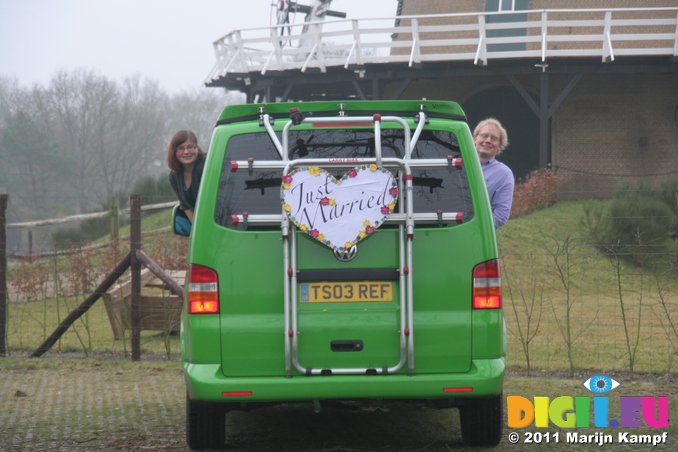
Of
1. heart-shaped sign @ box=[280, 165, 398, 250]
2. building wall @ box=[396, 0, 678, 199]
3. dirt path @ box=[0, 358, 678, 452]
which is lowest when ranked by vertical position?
dirt path @ box=[0, 358, 678, 452]

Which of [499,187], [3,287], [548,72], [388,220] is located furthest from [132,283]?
[548,72]

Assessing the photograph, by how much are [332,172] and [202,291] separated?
2.83 feet

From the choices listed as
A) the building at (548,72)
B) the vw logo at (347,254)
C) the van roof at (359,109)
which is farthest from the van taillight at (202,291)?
the building at (548,72)

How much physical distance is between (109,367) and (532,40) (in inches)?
706

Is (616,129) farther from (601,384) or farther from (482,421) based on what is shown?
(482,421)

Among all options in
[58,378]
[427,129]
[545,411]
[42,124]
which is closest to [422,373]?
[427,129]

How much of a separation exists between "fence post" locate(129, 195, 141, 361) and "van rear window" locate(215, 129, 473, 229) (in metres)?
4.40

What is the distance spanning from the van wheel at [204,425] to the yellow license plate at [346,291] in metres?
0.91

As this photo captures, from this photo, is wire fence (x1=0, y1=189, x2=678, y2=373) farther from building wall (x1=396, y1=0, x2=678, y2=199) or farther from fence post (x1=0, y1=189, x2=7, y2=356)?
building wall (x1=396, y1=0, x2=678, y2=199)

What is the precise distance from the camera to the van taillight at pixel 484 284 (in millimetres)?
4039

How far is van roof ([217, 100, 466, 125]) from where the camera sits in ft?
14.1

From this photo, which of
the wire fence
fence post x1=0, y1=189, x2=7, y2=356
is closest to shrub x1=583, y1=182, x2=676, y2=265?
the wire fence

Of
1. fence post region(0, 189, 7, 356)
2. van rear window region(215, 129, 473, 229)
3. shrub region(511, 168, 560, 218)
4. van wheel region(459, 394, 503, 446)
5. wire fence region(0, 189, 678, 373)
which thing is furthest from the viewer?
shrub region(511, 168, 560, 218)

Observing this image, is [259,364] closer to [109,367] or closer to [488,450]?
[488,450]
